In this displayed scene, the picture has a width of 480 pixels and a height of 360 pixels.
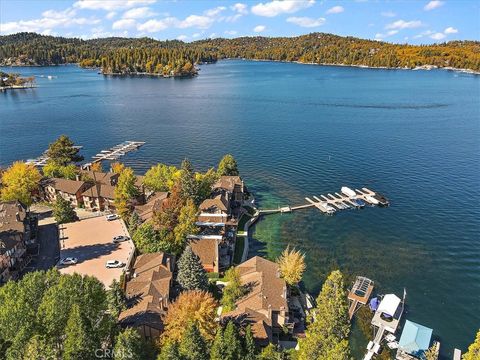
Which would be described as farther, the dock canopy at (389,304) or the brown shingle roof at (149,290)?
the dock canopy at (389,304)

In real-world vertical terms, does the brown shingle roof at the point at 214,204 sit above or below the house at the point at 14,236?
above

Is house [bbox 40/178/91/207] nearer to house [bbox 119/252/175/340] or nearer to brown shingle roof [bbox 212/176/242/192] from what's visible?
brown shingle roof [bbox 212/176/242/192]

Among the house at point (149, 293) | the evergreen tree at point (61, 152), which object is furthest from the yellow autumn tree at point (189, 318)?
the evergreen tree at point (61, 152)

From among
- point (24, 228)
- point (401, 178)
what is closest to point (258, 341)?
point (24, 228)

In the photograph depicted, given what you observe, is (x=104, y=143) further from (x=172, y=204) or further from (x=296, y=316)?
(x=296, y=316)

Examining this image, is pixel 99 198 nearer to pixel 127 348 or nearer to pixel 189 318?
pixel 189 318

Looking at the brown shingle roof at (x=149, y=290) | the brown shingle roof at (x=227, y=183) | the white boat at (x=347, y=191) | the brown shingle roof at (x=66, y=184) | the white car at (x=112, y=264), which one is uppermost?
the brown shingle roof at (x=227, y=183)

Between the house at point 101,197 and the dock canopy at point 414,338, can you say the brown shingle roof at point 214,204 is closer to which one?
the house at point 101,197

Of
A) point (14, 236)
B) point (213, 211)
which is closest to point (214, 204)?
point (213, 211)
